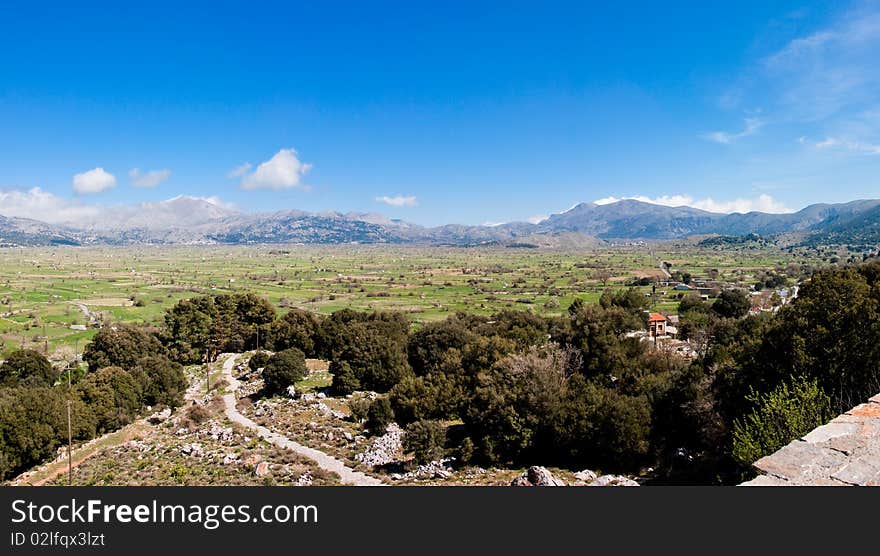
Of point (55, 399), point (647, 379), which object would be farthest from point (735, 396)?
point (55, 399)

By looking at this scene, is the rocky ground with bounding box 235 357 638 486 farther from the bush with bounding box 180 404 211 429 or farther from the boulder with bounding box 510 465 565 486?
the bush with bounding box 180 404 211 429

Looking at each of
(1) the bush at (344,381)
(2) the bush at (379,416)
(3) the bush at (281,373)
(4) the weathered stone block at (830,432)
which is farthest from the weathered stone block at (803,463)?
(3) the bush at (281,373)

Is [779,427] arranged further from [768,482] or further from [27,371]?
[27,371]

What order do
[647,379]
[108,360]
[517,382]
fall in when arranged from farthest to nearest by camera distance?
[108,360], [647,379], [517,382]

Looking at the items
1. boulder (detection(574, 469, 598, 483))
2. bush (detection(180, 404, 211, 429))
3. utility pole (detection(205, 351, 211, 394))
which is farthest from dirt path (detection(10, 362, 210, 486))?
boulder (detection(574, 469, 598, 483))

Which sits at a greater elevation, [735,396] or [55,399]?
[735,396]

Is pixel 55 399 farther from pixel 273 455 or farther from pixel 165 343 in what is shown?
pixel 165 343
